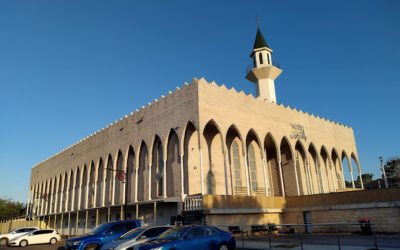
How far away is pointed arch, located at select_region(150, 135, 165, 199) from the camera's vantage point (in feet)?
95.0

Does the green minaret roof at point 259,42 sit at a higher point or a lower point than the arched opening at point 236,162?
higher

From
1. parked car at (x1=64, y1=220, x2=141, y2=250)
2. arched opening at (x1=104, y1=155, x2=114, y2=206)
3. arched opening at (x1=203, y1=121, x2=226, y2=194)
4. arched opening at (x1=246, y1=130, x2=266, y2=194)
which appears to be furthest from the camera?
arched opening at (x1=104, y1=155, x2=114, y2=206)

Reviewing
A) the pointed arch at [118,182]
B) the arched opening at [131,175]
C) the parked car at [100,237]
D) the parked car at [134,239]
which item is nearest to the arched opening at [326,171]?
the arched opening at [131,175]

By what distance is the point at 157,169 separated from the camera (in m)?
29.5

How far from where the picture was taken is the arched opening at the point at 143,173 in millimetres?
30562

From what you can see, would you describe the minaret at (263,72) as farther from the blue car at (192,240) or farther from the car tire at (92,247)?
the car tire at (92,247)

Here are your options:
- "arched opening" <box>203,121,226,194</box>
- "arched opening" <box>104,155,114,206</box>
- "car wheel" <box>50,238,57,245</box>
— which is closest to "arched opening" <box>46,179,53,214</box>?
"arched opening" <box>104,155,114,206</box>

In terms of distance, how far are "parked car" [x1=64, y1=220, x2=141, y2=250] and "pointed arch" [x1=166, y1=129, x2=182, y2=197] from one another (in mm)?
10259

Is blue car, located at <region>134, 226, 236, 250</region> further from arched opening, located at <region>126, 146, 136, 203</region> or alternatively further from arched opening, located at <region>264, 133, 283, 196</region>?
arched opening, located at <region>264, 133, 283, 196</region>

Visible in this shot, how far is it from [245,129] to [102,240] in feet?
54.4

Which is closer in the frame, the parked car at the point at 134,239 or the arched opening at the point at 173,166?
the parked car at the point at 134,239

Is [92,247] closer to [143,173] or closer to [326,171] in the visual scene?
[143,173]

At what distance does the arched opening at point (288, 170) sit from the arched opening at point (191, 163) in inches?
427

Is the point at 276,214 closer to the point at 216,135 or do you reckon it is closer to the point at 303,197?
the point at 303,197
